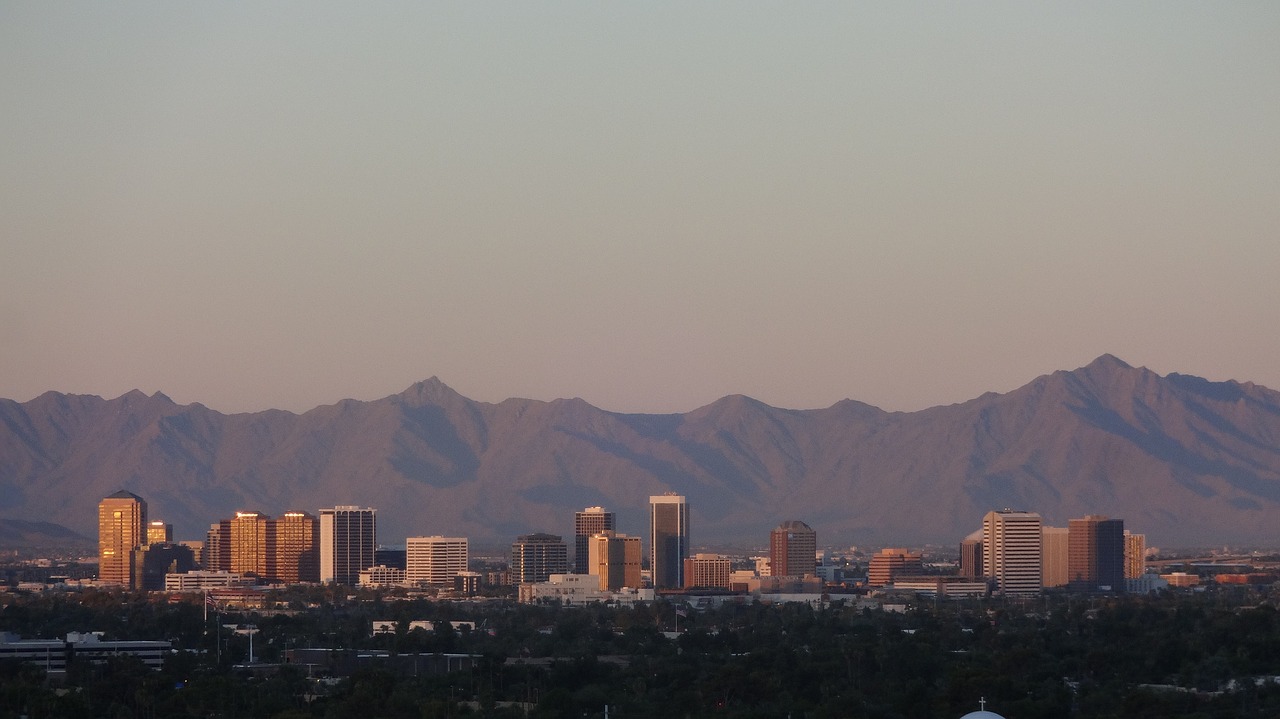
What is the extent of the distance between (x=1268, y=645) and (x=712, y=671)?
23.3m

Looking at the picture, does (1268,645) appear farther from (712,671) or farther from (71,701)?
(71,701)

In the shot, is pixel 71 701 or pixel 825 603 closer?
pixel 71 701

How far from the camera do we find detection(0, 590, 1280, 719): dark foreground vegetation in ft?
240

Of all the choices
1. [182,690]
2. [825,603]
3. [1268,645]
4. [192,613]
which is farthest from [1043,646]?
[825,603]

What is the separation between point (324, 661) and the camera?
104 meters

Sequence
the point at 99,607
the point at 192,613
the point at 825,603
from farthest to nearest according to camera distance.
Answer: the point at 825,603 < the point at 99,607 < the point at 192,613

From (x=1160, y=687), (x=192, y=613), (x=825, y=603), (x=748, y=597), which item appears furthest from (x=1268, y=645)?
(x=748, y=597)

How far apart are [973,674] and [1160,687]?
10.2m

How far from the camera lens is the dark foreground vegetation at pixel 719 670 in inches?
2879

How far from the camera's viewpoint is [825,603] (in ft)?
565

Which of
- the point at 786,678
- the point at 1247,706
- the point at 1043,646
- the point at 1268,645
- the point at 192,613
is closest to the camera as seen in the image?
the point at 1247,706

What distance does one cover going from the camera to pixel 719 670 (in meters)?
84.8

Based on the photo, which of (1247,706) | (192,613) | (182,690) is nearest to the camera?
(1247,706)

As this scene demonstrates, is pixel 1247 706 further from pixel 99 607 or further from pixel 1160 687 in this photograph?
pixel 99 607
